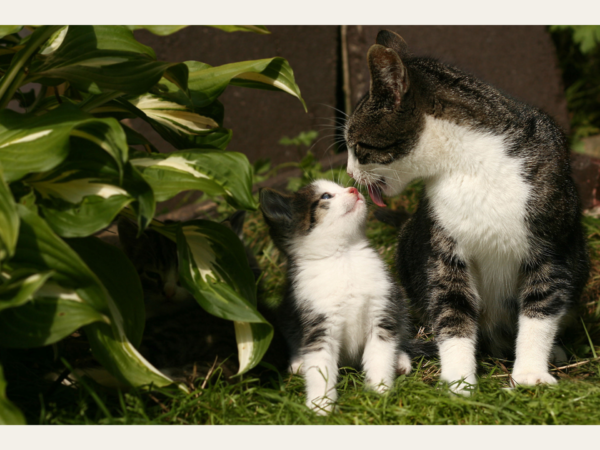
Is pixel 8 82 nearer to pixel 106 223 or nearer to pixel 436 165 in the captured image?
pixel 106 223

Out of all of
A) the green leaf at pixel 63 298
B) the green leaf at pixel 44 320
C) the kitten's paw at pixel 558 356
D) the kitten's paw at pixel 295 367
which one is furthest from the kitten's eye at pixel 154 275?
the kitten's paw at pixel 558 356

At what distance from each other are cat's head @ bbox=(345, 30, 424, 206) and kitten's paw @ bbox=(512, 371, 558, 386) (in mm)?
1040

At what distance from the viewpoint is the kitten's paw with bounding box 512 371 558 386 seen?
2389mm

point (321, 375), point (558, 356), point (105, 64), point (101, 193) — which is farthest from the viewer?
point (558, 356)

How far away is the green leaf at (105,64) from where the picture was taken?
2.07m

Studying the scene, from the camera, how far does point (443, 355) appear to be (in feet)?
8.48

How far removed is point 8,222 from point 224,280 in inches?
33.7

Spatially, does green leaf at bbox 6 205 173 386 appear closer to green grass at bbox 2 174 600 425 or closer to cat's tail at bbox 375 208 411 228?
green grass at bbox 2 174 600 425

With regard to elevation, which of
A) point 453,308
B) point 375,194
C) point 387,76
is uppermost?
point 387,76

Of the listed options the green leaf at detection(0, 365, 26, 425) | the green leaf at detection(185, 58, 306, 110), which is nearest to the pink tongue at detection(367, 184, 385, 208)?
the green leaf at detection(185, 58, 306, 110)

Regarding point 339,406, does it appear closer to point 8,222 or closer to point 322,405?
point 322,405

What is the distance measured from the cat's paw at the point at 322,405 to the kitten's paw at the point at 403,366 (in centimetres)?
52

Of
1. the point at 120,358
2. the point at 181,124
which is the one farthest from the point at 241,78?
the point at 120,358

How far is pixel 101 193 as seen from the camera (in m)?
1.91
